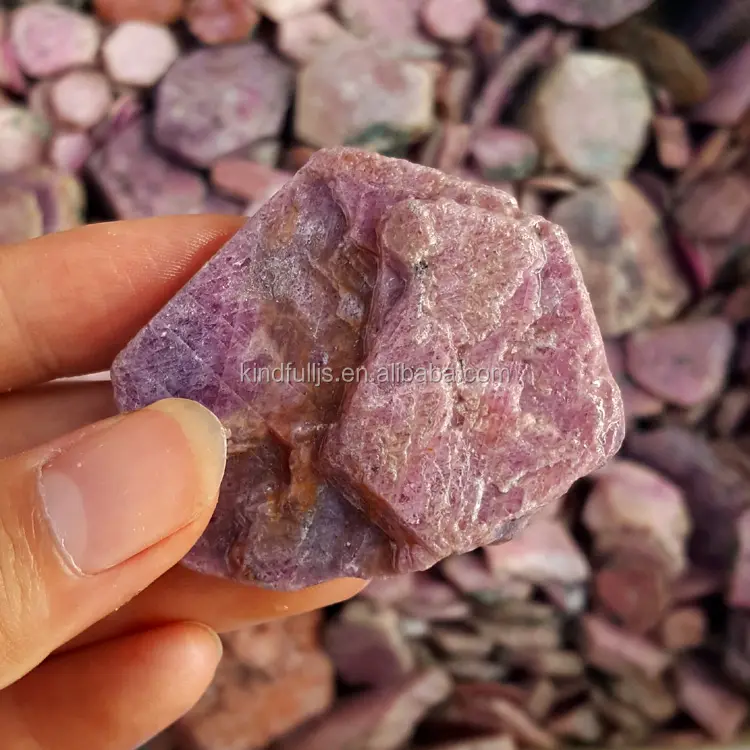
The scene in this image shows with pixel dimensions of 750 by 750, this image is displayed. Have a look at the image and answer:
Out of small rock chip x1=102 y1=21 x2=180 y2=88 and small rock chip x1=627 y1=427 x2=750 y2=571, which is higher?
small rock chip x1=102 y1=21 x2=180 y2=88

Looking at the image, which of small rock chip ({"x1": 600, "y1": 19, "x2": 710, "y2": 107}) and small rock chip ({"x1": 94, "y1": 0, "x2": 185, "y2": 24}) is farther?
small rock chip ({"x1": 600, "y1": 19, "x2": 710, "y2": 107})

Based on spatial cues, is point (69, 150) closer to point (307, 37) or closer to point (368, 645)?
point (307, 37)

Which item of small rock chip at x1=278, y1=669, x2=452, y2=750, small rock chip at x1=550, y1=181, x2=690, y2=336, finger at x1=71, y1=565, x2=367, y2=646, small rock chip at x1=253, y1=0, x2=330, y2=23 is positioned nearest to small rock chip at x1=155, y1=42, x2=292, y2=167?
small rock chip at x1=253, y1=0, x2=330, y2=23

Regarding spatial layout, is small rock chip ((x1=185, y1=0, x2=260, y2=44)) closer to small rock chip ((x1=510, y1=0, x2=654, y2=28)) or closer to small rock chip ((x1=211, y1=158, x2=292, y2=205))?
small rock chip ((x1=211, y1=158, x2=292, y2=205))

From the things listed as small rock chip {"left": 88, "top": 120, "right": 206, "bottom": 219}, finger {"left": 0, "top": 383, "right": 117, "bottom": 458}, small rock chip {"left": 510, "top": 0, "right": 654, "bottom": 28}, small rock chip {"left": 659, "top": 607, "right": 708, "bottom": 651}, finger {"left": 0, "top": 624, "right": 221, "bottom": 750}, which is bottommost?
small rock chip {"left": 659, "top": 607, "right": 708, "bottom": 651}

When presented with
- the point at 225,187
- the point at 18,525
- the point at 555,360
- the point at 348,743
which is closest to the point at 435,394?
the point at 555,360

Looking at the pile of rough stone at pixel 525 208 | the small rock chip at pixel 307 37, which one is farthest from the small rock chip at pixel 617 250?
the small rock chip at pixel 307 37
